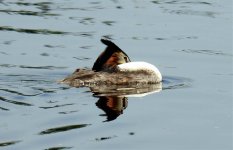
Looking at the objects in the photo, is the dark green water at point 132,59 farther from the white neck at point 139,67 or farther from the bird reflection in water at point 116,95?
the white neck at point 139,67

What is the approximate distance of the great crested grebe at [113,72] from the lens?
15070 mm

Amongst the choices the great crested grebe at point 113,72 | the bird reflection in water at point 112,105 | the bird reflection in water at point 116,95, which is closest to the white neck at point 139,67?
the great crested grebe at point 113,72

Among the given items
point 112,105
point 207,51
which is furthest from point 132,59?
point 112,105

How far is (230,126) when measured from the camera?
12.7m

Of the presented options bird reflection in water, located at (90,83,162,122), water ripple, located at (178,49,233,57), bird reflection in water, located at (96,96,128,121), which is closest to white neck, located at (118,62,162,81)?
bird reflection in water, located at (90,83,162,122)

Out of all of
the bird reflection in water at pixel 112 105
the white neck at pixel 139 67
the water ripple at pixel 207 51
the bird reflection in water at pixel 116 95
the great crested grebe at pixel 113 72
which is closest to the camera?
the bird reflection in water at pixel 112 105

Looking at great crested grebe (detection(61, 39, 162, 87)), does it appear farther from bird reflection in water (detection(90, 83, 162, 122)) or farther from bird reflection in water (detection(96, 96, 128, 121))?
bird reflection in water (detection(96, 96, 128, 121))

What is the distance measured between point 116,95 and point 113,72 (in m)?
0.97

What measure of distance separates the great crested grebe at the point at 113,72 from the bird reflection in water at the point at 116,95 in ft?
0.44

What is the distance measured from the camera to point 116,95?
14516mm

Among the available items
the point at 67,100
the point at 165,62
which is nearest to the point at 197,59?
the point at 165,62

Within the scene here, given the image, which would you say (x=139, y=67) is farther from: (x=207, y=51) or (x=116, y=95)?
(x=207, y=51)

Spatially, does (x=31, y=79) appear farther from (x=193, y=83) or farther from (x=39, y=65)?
(x=193, y=83)

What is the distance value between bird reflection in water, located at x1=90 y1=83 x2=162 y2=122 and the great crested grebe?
0.13 m
